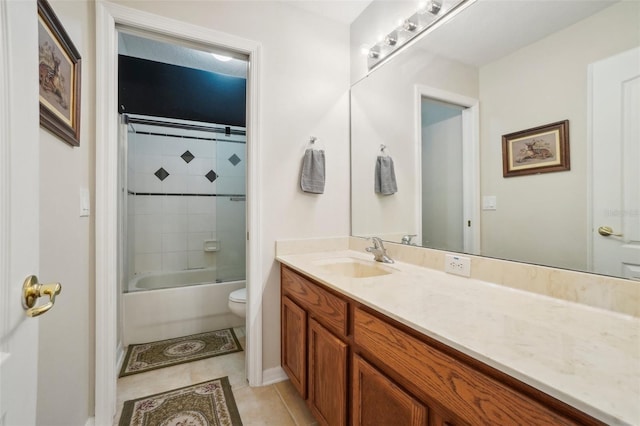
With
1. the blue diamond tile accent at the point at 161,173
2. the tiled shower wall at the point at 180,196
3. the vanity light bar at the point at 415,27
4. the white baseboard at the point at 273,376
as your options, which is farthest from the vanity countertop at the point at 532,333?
the blue diamond tile accent at the point at 161,173

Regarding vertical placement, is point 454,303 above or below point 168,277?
above

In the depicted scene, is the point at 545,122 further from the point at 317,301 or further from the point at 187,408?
the point at 187,408

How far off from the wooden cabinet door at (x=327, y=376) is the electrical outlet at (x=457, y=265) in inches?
24.5

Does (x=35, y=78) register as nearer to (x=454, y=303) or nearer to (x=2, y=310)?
(x=2, y=310)

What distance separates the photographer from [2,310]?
480mm

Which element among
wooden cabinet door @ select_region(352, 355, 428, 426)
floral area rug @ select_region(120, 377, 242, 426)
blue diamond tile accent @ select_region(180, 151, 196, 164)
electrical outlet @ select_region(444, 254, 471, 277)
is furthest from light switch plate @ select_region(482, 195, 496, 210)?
blue diamond tile accent @ select_region(180, 151, 196, 164)

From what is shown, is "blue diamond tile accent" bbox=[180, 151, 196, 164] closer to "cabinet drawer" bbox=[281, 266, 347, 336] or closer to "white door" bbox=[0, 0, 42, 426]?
"cabinet drawer" bbox=[281, 266, 347, 336]

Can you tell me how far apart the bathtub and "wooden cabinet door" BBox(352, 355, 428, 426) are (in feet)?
6.02

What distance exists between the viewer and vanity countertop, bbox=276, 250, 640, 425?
48 centimetres

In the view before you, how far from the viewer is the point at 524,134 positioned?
3.62ft

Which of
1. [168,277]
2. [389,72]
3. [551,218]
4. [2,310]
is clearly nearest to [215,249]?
[168,277]

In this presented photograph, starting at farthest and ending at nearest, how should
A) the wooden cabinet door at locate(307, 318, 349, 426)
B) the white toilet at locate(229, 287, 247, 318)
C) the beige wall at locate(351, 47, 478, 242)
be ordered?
the white toilet at locate(229, 287, 247, 318), the beige wall at locate(351, 47, 478, 242), the wooden cabinet door at locate(307, 318, 349, 426)

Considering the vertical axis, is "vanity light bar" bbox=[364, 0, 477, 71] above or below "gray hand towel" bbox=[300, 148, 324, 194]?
above

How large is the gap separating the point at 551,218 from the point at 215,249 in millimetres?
3022
